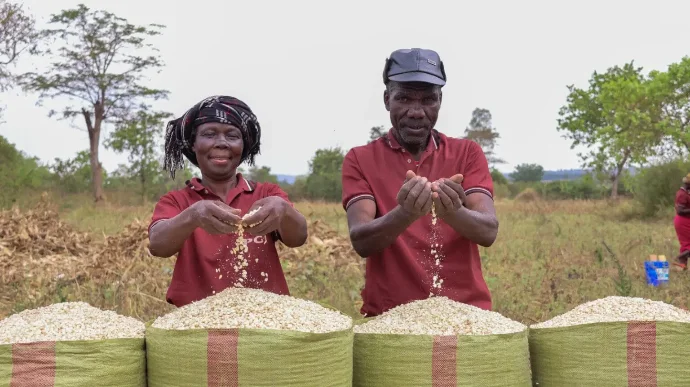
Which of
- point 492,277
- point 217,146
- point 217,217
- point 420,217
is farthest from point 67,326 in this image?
point 492,277

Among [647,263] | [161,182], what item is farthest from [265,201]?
[161,182]

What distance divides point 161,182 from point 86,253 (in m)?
20.1

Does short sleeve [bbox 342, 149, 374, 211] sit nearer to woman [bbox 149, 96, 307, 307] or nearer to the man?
the man

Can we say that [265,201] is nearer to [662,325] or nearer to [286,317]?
[286,317]

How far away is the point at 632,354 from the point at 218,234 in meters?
1.28

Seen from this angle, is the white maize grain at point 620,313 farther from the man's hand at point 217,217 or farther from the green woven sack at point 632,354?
the man's hand at point 217,217

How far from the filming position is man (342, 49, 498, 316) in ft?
8.29

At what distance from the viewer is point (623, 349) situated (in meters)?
2.02

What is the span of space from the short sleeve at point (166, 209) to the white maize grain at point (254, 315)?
1.31 ft

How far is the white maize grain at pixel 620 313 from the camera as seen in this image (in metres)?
2.07

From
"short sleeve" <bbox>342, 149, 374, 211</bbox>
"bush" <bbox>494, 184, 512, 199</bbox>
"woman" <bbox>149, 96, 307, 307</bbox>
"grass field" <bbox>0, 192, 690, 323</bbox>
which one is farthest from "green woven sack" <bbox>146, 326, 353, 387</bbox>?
"bush" <bbox>494, 184, 512, 199</bbox>

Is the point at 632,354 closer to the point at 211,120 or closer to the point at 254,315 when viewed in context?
the point at 254,315

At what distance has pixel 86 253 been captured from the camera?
9.26 meters

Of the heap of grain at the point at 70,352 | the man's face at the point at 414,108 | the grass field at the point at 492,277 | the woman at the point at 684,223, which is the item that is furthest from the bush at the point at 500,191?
the heap of grain at the point at 70,352
